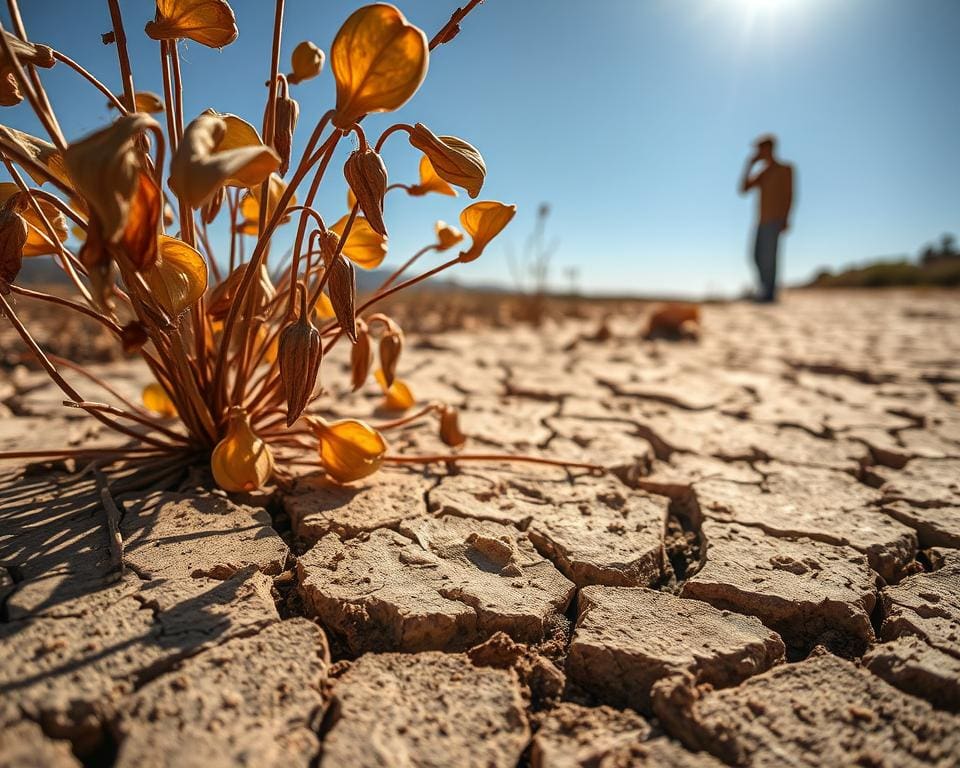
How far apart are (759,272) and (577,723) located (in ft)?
26.6

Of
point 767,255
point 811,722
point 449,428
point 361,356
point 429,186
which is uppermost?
point 767,255

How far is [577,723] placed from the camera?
692 millimetres

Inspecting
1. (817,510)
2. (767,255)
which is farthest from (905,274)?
(817,510)

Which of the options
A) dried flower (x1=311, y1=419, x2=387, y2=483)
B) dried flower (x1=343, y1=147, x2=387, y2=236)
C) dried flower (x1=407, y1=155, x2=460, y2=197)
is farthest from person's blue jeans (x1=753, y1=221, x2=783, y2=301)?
dried flower (x1=343, y1=147, x2=387, y2=236)

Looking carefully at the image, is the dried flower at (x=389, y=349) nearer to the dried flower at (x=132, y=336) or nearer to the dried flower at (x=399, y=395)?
the dried flower at (x=399, y=395)

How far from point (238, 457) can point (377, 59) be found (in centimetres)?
69

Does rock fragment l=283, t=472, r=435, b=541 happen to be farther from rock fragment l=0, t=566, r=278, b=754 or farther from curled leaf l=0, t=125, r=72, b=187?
curled leaf l=0, t=125, r=72, b=187

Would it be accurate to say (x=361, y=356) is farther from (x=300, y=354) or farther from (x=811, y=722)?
(x=811, y=722)

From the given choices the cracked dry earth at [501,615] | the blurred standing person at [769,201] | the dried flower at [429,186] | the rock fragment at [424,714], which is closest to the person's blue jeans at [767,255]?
the blurred standing person at [769,201]

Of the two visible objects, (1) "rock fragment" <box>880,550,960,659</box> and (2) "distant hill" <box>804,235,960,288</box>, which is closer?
(1) "rock fragment" <box>880,550,960,659</box>

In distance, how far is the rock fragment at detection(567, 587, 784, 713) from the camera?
2.50ft

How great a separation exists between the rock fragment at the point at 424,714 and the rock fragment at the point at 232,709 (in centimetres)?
4

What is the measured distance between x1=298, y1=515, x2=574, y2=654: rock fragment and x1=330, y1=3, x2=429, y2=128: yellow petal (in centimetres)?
70

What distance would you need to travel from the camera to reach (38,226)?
951mm
